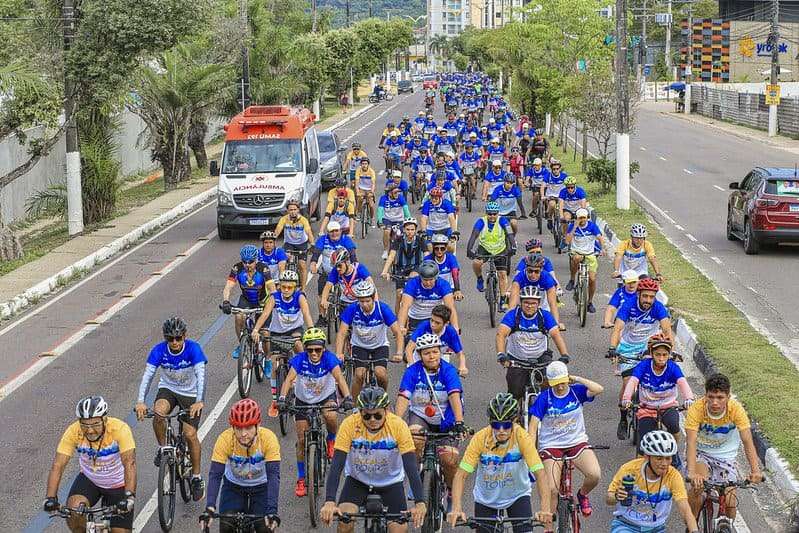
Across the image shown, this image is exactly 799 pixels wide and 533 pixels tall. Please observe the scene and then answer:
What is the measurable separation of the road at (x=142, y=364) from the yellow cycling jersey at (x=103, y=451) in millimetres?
1589

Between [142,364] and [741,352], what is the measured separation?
7.90 metres

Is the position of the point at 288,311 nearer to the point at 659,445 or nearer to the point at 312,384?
the point at 312,384

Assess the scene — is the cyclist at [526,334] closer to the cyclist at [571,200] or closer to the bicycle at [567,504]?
the bicycle at [567,504]

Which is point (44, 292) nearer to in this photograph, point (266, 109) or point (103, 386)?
point (103, 386)

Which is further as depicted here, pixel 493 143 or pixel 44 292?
pixel 493 143

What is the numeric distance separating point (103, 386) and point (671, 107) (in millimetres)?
82880

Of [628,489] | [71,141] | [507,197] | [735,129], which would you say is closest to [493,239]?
[507,197]

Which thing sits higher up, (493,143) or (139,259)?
(493,143)

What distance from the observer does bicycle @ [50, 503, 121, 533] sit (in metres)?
8.88

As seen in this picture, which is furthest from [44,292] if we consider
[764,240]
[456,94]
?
[456,94]

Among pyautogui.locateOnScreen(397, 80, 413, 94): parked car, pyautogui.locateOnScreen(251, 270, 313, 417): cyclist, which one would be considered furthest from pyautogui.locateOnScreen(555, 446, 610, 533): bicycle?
pyautogui.locateOnScreen(397, 80, 413, 94): parked car

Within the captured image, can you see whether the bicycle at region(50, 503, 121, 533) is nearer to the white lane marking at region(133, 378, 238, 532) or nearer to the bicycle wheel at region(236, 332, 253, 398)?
the white lane marking at region(133, 378, 238, 532)

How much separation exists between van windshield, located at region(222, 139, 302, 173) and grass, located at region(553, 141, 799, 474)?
8918 mm

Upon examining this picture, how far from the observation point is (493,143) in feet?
103
